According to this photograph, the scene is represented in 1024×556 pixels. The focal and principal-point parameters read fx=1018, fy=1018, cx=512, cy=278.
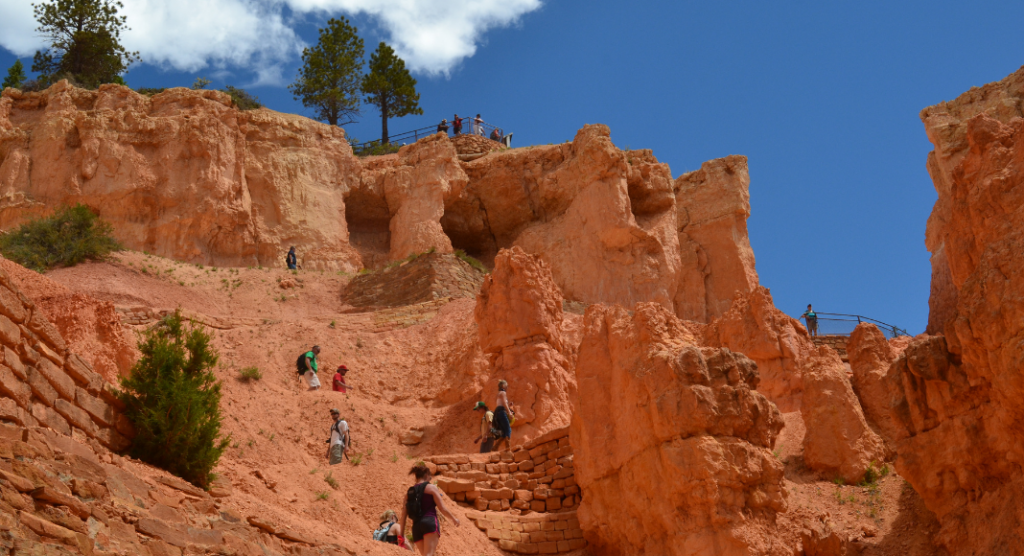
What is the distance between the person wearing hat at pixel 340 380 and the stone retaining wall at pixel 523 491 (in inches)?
219

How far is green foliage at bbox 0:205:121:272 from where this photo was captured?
26.3 metres

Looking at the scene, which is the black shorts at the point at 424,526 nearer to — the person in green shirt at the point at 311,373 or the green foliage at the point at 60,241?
the person in green shirt at the point at 311,373

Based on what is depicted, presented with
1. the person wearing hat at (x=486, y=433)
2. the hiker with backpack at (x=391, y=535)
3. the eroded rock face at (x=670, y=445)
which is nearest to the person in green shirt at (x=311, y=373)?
the person wearing hat at (x=486, y=433)

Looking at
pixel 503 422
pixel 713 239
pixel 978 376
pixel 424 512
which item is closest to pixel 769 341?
pixel 503 422

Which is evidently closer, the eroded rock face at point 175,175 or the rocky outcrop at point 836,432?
the rocky outcrop at point 836,432

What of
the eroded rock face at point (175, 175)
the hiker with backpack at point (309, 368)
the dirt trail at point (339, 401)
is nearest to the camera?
the dirt trail at point (339, 401)

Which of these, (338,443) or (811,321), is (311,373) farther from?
(811,321)

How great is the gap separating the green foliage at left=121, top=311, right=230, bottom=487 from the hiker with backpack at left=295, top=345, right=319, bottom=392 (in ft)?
31.2

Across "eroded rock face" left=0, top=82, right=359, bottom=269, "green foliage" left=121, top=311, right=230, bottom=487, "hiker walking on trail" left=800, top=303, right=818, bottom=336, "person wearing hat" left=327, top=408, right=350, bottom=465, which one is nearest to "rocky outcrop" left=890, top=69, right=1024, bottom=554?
"green foliage" left=121, top=311, right=230, bottom=487

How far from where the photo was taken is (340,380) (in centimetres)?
2039

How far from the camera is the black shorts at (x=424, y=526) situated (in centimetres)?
1120

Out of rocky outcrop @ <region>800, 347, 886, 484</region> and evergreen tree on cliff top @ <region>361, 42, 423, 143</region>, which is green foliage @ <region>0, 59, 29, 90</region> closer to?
evergreen tree on cliff top @ <region>361, 42, 423, 143</region>

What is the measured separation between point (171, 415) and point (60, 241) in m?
19.4

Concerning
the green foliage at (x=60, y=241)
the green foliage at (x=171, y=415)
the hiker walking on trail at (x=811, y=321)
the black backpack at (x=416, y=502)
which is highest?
the green foliage at (x=60, y=241)
